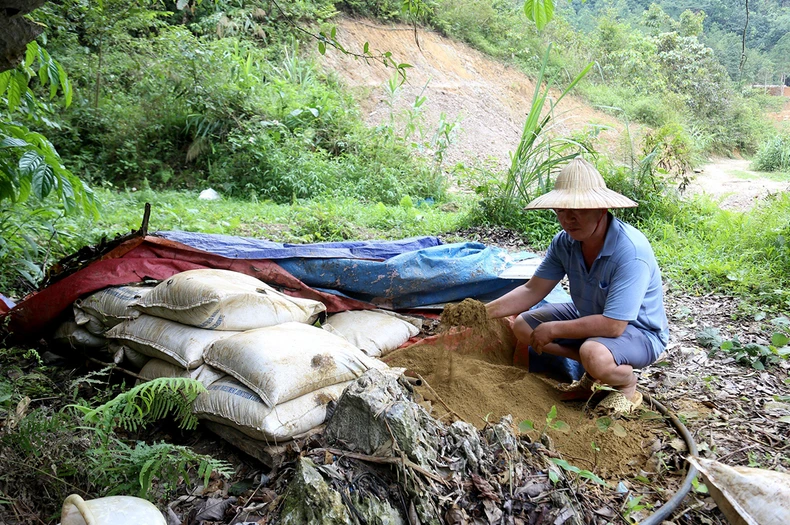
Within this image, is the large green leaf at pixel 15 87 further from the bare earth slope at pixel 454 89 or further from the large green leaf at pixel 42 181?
the bare earth slope at pixel 454 89

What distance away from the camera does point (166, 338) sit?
227 centimetres

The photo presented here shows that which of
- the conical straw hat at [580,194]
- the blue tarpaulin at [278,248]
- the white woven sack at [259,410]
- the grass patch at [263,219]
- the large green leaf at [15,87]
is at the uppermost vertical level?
the large green leaf at [15,87]

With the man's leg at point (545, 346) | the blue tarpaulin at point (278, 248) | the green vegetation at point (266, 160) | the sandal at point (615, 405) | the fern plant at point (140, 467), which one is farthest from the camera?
the green vegetation at point (266, 160)

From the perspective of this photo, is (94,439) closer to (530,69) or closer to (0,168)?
(0,168)

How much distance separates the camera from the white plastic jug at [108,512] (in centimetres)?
131

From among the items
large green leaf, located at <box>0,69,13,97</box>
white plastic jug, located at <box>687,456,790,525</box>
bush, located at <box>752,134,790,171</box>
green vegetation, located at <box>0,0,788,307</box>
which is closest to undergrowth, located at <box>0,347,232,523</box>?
green vegetation, located at <box>0,0,788,307</box>

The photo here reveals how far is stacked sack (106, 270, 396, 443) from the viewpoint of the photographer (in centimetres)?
194

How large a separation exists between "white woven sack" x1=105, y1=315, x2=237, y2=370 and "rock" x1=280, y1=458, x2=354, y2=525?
78 centimetres

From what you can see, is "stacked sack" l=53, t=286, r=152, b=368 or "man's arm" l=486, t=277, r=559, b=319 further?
"man's arm" l=486, t=277, r=559, b=319

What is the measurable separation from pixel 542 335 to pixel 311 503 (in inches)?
53.2

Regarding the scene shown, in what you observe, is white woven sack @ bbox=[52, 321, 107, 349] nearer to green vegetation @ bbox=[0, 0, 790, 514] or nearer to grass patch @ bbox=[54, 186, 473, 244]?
green vegetation @ bbox=[0, 0, 790, 514]

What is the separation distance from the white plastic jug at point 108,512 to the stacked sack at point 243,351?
506 mm

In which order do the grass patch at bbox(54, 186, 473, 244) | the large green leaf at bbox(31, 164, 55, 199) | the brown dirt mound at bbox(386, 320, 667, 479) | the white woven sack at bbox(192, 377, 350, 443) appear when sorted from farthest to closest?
1. the grass patch at bbox(54, 186, 473, 244)
2. the large green leaf at bbox(31, 164, 55, 199)
3. the brown dirt mound at bbox(386, 320, 667, 479)
4. the white woven sack at bbox(192, 377, 350, 443)

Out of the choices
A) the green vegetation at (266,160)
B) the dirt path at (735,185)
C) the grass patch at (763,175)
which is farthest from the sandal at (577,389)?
the grass patch at (763,175)
